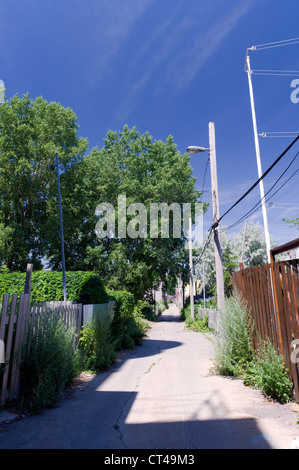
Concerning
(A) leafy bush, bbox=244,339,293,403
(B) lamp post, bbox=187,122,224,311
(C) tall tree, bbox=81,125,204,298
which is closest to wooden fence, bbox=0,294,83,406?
(A) leafy bush, bbox=244,339,293,403

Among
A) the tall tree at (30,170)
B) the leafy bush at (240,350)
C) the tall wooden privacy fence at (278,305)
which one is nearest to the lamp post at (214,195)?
the leafy bush at (240,350)

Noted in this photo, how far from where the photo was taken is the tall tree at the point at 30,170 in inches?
740

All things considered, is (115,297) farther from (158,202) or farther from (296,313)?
(158,202)

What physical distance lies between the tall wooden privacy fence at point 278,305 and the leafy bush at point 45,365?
346cm

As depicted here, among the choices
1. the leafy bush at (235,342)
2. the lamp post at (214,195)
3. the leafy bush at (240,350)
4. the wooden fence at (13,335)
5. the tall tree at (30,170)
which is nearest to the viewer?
the wooden fence at (13,335)

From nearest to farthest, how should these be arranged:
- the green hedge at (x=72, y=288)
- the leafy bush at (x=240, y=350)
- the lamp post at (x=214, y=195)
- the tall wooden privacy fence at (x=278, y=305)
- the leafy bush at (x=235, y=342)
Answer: the tall wooden privacy fence at (x=278, y=305) < the leafy bush at (x=240, y=350) < the leafy bush at (x=235, y=342) < the green hedge at (x=72, y=288) < the lamp post at (x=214, y=195)

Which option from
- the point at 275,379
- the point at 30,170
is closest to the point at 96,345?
the point at 275,379

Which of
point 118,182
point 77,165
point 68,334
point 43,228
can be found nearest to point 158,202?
point 118,182

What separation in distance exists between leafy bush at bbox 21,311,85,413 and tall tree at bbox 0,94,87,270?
14348 mm

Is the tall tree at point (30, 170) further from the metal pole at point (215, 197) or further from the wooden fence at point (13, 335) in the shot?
the wooden fence at point (13, 335)

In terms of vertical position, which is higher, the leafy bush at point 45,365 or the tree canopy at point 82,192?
the tree canopy at point 82,192

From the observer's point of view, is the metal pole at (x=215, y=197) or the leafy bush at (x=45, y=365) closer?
the leafy bush at (x=45, y=365)

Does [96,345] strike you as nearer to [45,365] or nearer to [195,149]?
[45,365]

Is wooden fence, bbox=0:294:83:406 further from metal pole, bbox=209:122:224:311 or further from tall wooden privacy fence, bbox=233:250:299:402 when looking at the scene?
metal pole, bbox=209:122:224:311
